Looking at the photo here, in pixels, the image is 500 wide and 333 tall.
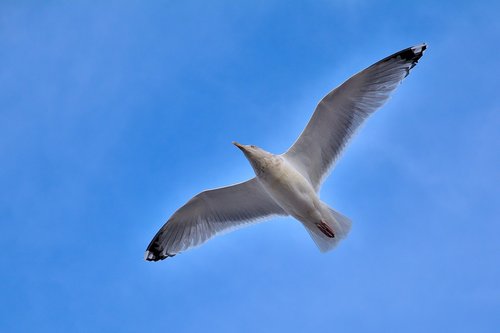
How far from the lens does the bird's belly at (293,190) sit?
7.87 m

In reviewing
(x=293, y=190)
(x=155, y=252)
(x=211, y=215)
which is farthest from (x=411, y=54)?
(x=155, y=252)

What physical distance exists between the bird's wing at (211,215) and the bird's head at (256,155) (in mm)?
368

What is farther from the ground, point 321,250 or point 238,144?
point 238,144

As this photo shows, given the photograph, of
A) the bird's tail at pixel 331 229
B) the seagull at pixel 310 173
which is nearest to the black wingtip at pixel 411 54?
the seagull at pixel 310 173

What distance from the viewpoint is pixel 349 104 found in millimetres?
8156

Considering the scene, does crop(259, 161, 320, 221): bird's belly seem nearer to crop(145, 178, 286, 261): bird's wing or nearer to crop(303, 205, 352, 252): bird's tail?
crop(303, 205, 352, 252): bird's tail

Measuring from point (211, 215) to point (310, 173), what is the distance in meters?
1.17

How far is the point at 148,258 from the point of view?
8.97m

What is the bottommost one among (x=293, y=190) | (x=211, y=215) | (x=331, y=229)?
(x=331, y=229)

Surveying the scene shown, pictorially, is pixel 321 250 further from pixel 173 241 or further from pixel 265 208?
pixel 173 241

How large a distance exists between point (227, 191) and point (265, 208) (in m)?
0.46

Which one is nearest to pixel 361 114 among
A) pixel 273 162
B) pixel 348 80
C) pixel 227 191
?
pixel 348 80

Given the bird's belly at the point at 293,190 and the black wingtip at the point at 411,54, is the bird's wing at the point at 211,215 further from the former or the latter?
the black wingtip at the point at 411,54

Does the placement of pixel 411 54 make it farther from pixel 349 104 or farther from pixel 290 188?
pixel 290 188
